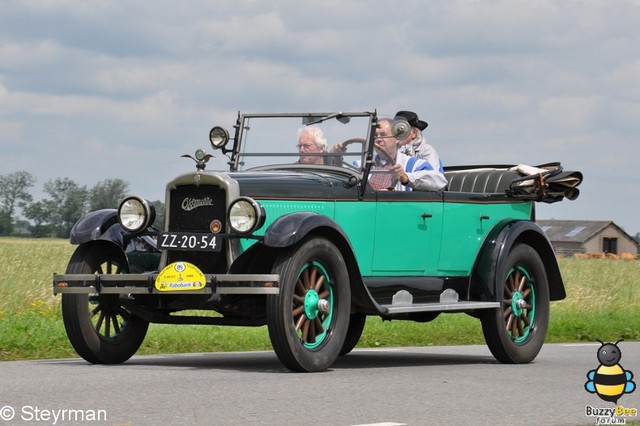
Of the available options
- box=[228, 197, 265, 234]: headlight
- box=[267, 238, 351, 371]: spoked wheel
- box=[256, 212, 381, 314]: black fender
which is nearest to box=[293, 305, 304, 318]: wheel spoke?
box=[267, 238, 351, 371]: spoked wheel

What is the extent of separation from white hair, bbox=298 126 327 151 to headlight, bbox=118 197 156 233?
179 centimetres

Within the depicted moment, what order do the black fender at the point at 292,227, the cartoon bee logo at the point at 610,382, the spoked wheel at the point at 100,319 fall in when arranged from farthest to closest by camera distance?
the spoked wheel at the point at 100,319 < the black fender at the point at 292,227 < the cartoon bee logo at the point at 610,382

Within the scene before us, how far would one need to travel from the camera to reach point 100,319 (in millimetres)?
10570

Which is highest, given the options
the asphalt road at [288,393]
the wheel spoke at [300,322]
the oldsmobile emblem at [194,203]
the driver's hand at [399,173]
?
the driver's hand at [399,173]

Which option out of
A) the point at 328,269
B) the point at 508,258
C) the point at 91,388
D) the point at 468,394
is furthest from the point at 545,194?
the point at 91,388

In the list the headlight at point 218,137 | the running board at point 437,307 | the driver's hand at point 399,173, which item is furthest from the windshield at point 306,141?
the running board at point 437,307

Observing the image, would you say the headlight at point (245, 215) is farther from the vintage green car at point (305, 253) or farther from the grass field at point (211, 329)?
the grass field at point (211, 329)

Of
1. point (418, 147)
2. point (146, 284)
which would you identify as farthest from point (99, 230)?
point (418, 147)

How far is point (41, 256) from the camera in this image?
2845cm

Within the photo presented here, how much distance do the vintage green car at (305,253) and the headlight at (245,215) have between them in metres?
0.01

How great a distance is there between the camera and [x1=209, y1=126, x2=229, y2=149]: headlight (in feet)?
39.5

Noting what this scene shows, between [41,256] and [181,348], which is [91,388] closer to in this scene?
[181,348]

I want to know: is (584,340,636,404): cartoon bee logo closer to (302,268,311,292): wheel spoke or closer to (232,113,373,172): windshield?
(302,268,311,292): wheel spoke

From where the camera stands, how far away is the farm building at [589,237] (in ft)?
326
